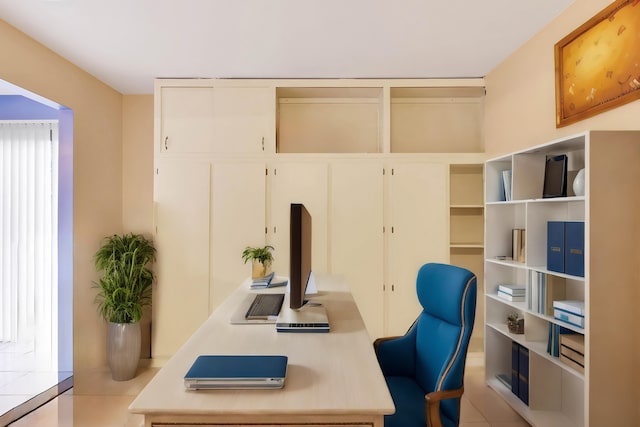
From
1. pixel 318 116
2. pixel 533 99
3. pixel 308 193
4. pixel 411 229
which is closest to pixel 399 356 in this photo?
pixel 411 229

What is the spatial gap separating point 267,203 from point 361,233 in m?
0.94

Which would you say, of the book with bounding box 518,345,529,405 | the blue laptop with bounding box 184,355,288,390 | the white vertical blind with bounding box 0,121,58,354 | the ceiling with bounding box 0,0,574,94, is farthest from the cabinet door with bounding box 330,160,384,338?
the white vertical blind with bounding box 0,121,58,354

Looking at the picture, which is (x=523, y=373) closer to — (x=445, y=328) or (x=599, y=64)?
(x=445, y=328)

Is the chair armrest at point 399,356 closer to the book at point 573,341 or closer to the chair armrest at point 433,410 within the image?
the chair armrest at point 433,410

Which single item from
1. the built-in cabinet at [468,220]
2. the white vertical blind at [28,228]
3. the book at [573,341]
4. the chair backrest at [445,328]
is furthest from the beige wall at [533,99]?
the white vertical blind at [28,228]

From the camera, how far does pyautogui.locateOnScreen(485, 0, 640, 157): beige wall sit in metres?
2.24

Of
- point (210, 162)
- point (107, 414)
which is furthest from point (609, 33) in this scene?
point (107, 414)

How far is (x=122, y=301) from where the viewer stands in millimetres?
3383

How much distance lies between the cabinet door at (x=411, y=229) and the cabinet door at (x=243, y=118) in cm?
132

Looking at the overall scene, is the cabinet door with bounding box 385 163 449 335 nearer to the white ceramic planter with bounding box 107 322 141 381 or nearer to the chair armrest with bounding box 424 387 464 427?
the chair armrest with bounding box 424 387 464 427

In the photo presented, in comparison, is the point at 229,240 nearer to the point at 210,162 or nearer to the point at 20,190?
the point at 210,162

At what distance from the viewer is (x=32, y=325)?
386cm

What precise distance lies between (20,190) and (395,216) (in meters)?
3.77

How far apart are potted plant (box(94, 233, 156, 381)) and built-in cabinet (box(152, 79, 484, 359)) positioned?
0.23m
